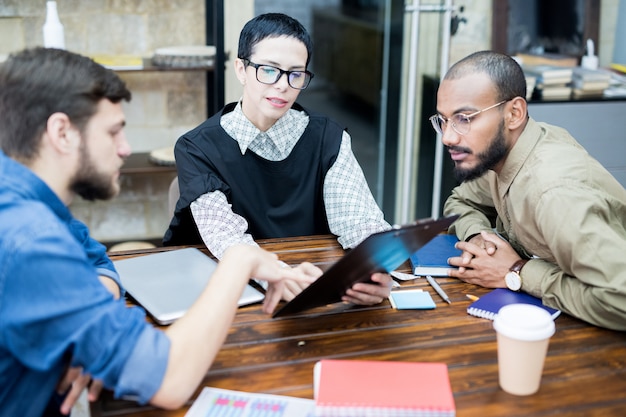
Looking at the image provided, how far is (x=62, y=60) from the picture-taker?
3.87ft

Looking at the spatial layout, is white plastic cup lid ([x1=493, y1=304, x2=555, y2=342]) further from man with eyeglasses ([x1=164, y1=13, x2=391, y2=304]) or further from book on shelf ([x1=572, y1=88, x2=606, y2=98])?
book on shelf ([x1=572, y1=88, x2=606, y2=98])

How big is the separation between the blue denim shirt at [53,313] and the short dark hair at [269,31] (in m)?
1.02

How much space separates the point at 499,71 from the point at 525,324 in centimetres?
82

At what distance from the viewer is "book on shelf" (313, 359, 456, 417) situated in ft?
3.48

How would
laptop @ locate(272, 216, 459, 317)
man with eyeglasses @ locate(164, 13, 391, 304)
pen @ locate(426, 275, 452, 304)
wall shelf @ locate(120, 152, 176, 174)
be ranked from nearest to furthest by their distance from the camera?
1. laptop @ locate(272, 216, 459, 317)
2. pen @ locate(426, 275, 452, 304)
3. man with eyeglasses @ locate(164, 13, 391, 304)
4. wall shelf @ locate(120, 152, 176, 174)

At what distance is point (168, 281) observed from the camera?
1.61 metres

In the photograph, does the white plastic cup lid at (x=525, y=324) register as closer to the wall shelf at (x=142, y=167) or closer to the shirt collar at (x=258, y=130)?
the shirt collar at (x=258, y=130)

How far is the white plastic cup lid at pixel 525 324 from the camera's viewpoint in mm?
1170

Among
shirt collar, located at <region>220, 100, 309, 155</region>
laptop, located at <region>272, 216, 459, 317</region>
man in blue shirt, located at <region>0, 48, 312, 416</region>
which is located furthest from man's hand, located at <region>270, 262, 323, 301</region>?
shirt collar, located at <region>220, 100, 309, 155</region>

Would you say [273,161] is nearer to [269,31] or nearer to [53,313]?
[269,31]

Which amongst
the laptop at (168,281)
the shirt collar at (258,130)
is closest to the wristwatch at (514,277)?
the laptop at (168,281)

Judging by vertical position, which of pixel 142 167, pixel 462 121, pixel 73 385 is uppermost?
pixel 462 121

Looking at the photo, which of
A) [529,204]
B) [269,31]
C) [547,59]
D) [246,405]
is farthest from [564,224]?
[547,59]

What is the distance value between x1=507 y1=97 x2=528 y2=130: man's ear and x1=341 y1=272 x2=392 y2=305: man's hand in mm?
553
